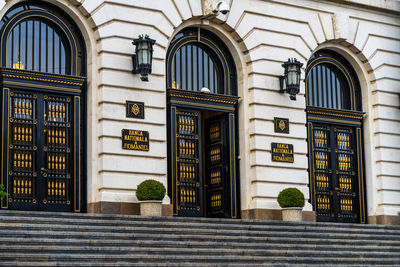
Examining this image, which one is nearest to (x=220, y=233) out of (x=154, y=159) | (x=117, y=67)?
(x=154, y=159)

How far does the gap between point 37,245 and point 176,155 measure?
9.47 m

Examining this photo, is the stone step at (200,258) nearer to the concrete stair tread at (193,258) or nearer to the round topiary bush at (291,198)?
the concrete stair tread at (193,258)

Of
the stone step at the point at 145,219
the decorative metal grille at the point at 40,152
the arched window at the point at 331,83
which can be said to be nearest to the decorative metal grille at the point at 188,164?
the stone step at the point at 145,219

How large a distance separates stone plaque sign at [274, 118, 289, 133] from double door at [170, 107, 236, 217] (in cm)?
168

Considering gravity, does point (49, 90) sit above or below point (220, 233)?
above

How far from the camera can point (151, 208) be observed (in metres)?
27.0

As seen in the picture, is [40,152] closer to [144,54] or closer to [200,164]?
[144,54]

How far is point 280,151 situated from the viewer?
31188mm

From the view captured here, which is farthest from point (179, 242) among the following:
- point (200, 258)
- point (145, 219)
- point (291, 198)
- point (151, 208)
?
point (291, 198)

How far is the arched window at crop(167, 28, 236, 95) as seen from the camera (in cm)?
3050

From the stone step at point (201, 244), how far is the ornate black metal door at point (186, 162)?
502cm

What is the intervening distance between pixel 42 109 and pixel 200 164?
589 centimetres

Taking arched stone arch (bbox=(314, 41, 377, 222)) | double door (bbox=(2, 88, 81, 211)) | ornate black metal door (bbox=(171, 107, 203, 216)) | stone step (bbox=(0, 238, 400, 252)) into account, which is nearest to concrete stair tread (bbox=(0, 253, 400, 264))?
stone step (bbox=(0, 238, 400, 252))

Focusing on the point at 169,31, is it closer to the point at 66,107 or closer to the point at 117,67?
the point at 117,67
